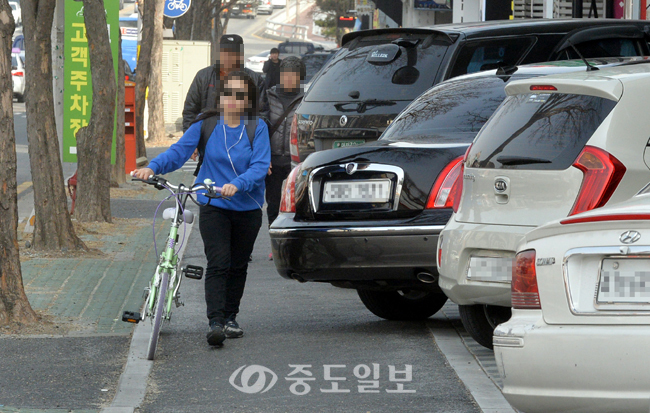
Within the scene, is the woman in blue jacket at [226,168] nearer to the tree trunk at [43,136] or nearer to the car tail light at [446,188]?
the car tail light at [446,188]

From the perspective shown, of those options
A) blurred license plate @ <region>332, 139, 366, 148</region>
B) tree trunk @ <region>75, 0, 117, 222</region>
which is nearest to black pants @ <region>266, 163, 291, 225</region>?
blurred license plate @ <region>332, 139, 366, 148</region>

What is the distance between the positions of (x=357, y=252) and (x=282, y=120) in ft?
12.6

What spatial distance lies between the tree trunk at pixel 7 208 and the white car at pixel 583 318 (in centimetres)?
426

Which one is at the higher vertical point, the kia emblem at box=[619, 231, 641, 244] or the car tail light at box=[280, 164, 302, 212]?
the kia emblem at box=[619, 231, 641, 244]

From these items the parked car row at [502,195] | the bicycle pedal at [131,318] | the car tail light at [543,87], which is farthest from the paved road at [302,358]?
the car tail light at [543,87]

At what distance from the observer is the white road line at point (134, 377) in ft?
19.1

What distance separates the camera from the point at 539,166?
18.2 feet

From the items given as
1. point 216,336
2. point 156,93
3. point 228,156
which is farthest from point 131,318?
point 156,93

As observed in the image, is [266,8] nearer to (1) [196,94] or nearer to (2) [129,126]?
(2) [129,126]

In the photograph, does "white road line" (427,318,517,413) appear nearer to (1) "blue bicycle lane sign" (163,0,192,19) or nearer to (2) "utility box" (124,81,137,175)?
(2) "utility box" (124,81,137,175)

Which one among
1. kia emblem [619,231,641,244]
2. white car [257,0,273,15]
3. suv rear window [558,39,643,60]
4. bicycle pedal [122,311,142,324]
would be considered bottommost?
bicycle pedal [122,311,142,324]

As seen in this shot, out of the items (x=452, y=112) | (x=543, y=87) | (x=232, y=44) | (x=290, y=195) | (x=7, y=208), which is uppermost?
(x=232, y=44)

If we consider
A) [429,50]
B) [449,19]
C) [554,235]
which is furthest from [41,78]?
[449,19]

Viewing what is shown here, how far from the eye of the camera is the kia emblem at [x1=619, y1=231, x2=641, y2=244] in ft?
13.2
